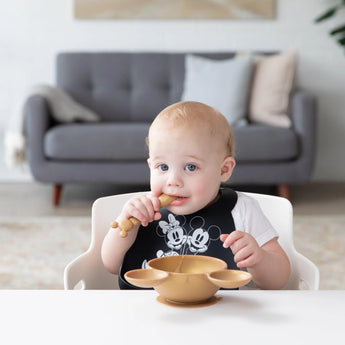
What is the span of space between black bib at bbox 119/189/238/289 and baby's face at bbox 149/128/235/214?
0.06m

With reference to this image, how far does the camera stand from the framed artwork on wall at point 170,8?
4055 mm

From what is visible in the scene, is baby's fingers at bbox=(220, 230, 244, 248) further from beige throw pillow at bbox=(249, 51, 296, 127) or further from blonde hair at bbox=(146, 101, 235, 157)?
beige throw pillow at bbox=(249, 51, 296, 127)

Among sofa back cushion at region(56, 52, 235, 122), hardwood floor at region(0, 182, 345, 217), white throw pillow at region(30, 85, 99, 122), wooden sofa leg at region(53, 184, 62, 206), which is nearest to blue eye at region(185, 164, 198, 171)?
hardwood floor at region(0, 182, 345, 217)

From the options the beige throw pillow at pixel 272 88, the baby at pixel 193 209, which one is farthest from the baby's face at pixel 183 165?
the beige throw pillow at pixel 272 88

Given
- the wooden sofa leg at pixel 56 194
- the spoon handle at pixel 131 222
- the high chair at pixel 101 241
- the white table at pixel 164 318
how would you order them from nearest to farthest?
the white table at pixel 164 318
the spoon handle at pixel 131 222
the high chair at pixel 101 241
the wooden sofa leg at pixel 56 194

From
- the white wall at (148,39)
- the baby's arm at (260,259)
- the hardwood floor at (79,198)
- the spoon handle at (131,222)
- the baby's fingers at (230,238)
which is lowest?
the hardwood floor at (79,198)

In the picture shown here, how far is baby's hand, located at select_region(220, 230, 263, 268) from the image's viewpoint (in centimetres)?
80

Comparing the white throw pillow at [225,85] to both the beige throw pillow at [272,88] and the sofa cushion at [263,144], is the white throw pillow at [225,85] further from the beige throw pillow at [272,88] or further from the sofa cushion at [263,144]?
the sofa cushion at [263,144]

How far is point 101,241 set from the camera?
3.67 ft

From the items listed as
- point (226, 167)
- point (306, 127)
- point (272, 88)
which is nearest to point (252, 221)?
point (226, 167)

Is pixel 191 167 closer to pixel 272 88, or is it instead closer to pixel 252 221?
pixel 252 221

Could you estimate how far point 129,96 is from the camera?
3.84m

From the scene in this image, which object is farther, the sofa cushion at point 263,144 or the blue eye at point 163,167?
the sofa cushion at point 263,144

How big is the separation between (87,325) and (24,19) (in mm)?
3726
